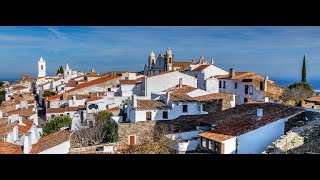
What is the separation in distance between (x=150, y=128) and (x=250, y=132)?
12.0 ft

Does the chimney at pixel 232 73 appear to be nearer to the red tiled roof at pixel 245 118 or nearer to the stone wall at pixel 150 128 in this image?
the stone wall at pixel 150 128

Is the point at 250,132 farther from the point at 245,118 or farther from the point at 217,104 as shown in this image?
the point at 217,104

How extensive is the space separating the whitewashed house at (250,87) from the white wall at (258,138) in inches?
206

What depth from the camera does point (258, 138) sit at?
7.77 metres

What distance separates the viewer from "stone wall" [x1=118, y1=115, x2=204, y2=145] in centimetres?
1030

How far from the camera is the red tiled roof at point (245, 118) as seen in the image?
317 inches

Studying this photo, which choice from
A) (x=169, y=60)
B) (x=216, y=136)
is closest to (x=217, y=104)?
(x=216, y=136)

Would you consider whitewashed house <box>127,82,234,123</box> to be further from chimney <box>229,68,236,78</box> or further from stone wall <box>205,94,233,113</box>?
chimney <box>229,68,236,78</box>

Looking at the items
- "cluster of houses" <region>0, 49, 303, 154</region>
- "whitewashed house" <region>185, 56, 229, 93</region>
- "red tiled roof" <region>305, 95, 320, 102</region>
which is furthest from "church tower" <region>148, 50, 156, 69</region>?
"red tiled roof" <region>305, 95, 320, 102</region>

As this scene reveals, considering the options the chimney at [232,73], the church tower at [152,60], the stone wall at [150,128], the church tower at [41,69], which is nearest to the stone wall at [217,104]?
the stone wall at [150,128]
